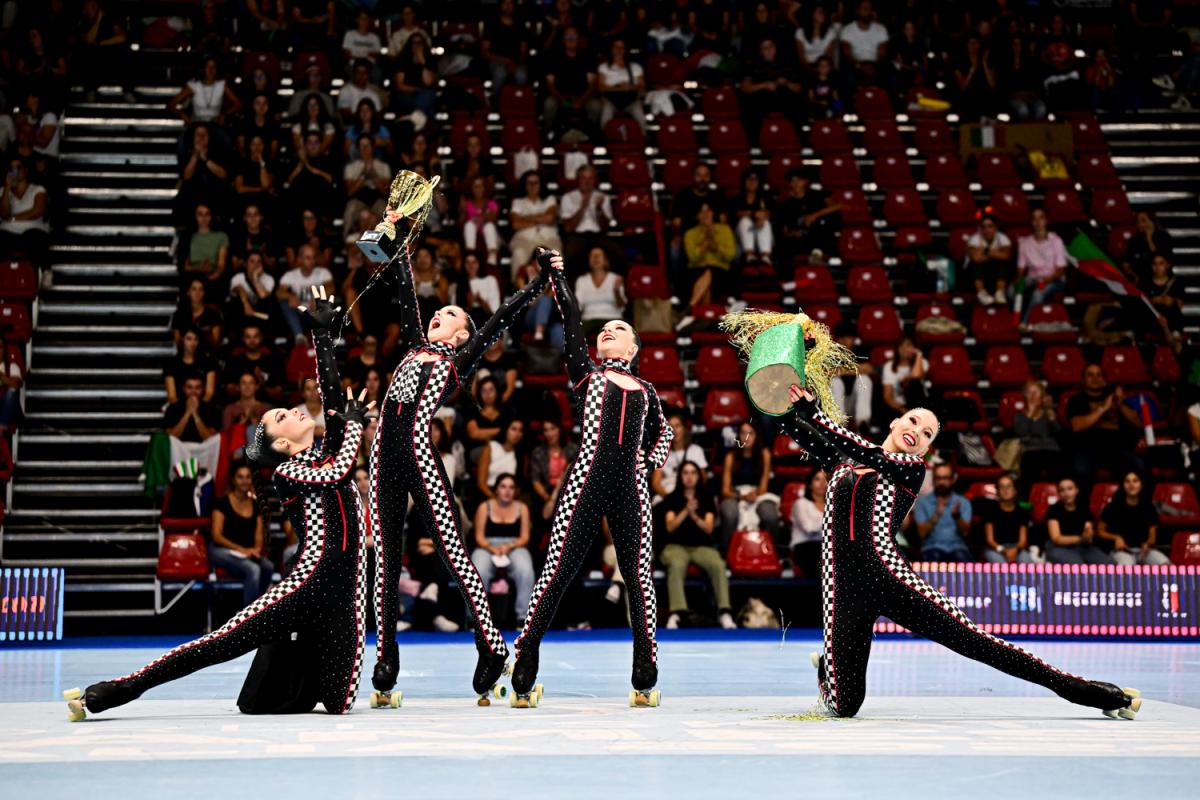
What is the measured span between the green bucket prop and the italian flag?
9958 millimetres

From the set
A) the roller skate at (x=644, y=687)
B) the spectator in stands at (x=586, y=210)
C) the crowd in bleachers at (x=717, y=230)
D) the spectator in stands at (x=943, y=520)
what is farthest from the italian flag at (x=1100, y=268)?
the roller skate at (x=644, y=687)

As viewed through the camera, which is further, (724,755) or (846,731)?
(846,731)

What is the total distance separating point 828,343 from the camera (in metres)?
7.11

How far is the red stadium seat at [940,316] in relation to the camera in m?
15.1

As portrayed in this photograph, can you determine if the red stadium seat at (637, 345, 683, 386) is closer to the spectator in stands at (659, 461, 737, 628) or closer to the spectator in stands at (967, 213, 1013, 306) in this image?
the spectator in stands at (659, 461, 737, 628)

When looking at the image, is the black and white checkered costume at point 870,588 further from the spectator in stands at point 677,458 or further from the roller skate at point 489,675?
the spectator in stands at point 677,458

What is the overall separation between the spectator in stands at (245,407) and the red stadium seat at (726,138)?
21.4 ft

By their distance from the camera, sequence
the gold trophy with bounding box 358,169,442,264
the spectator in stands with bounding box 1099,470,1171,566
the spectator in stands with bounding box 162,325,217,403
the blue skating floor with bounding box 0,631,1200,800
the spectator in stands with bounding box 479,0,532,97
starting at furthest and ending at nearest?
the spectator in stands with bounding box 479,0,532,97 → the spectator in stands with bounding box 162,325,217,403 → the spectator in stands with bounding box 1099,470,1171,566 → the gold trophy with bounding box 358,169,442,264 → the blue skating floor with bounding box 0,631,1200,800

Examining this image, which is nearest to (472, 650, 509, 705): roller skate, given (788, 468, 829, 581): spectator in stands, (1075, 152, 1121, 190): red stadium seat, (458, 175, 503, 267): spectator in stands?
(788, 468, 829, 581): spectator in stands

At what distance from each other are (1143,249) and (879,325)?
3209 mm

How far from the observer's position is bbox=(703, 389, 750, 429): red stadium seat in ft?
46.8

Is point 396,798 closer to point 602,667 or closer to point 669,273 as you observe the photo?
point 602,667

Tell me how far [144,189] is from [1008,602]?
1006 cm

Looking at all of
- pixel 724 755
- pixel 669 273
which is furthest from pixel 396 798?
pixel 669 273
